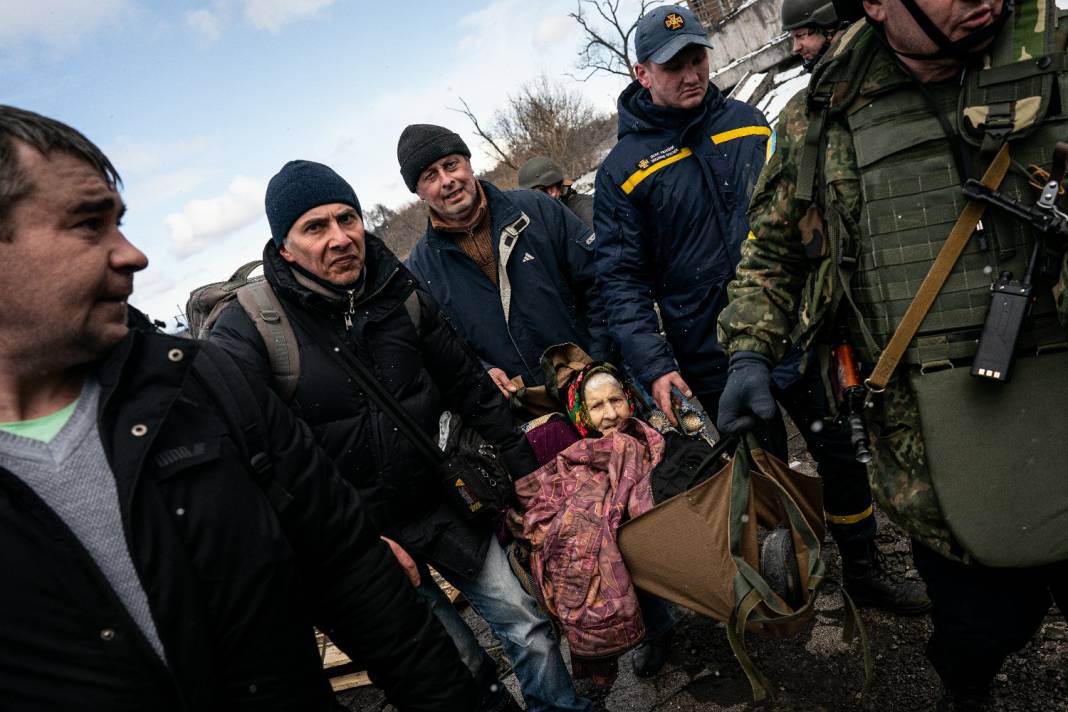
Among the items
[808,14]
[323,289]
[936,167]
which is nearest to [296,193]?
[323,289]

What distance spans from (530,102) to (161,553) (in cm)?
3472

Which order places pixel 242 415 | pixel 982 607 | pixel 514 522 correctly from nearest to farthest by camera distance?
1. pixel 242 415
2. pixel 982 607
3. pixel 514 522

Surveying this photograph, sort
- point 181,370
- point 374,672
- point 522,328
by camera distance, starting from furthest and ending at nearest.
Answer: point 522,328 → point 374,672 → point 181,370

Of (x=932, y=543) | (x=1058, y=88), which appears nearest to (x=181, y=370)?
(x=932, y=543)

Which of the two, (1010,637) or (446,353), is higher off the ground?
(446,353)

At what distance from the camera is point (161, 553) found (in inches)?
45.0

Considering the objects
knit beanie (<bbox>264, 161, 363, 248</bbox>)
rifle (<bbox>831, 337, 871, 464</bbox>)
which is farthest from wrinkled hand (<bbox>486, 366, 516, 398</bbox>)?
rifle (<bbox>831, 337, 871, 464</bbox>)

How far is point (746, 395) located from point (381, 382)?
119 centimetres

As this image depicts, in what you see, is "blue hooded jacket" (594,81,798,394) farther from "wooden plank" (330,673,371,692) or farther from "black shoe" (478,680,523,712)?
"wooden plank" (330,673,371,692)

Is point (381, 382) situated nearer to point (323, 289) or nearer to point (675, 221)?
point (323, 289)

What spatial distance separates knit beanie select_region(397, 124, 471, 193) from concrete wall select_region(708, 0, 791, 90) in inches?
504

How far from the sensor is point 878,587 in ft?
8.89

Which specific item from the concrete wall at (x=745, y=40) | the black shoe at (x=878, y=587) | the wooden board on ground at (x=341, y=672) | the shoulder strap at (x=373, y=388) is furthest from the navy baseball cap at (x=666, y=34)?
the concrete wall at (x=745, y=40)

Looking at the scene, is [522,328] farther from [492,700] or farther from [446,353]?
[492,700]
